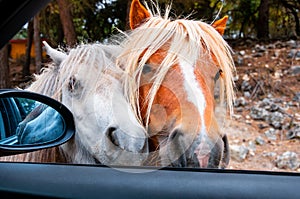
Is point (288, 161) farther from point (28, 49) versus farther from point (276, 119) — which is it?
point (28, 49)

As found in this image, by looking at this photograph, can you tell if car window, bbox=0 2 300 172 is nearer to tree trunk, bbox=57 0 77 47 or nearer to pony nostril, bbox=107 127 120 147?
pony nostril, bbox=107 127 120 147

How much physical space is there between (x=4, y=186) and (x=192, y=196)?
45 cm

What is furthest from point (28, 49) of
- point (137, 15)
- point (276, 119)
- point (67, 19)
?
point (137, 15)

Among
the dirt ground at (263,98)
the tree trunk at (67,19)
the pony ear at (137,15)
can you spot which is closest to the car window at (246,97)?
the dirt ground at (263,98)

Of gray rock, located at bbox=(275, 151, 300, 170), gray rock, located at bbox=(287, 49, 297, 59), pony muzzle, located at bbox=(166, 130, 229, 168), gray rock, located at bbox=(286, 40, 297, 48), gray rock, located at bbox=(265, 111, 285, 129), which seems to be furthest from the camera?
gray rock, located at bbox=(286, 40, 297, 48)

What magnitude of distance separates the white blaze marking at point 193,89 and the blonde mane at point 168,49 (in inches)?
1.9

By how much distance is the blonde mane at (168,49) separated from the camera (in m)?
1.71

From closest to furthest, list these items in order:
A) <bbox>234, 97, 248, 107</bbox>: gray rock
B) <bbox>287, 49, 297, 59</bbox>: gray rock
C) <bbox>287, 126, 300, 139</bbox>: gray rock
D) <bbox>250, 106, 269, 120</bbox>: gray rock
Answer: <bbox>287, 126, 300, 139</bbox>: gray rock, <bbox>250, 106, 269, 120</bbox>: gray rock, <bbox>234, 97, 248, 107</bbox>: gray rock, <bbox>287, 49, 297, 59</bbox>: gray rock

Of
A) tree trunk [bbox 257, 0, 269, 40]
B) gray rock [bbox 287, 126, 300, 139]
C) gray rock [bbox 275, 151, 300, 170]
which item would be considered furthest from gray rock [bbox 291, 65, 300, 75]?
gray rock [bbox 275, 151, 300, 170]

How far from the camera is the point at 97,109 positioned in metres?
1.48

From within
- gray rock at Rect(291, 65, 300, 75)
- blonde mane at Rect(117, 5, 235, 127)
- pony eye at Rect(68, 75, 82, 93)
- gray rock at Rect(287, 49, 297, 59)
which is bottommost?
gray rock at Rect(291, 65, 300, 75)

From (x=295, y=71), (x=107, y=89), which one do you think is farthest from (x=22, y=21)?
(x=295, y=71)

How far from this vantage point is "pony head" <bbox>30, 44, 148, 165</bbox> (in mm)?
1396

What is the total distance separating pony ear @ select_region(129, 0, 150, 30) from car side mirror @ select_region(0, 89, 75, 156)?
88cm
